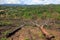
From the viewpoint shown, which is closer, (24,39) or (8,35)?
(24,39)

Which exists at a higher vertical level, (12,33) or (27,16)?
(12,33)

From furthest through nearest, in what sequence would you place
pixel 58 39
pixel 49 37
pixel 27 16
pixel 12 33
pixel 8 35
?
pixel 27 16
pixel 12 33
pixel 8 35
pixel 58 39
pixel 49 37

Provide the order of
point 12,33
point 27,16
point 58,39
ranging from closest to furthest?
point 58,39 → point 12,33 → point 27,16

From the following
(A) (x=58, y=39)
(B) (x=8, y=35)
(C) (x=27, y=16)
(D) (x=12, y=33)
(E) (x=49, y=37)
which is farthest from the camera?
(C) (x=27, y=16)

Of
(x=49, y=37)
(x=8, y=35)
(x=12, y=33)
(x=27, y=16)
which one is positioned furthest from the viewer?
(x=27, y=16)

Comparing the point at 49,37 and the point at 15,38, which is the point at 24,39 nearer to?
the point at 15,38

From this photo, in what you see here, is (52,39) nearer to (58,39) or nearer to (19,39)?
(58,39)

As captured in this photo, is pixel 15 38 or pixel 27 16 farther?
pixel 27 16

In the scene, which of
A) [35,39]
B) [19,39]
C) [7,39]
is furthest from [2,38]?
[35,39]

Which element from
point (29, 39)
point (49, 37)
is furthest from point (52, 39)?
point (29, 39)
